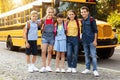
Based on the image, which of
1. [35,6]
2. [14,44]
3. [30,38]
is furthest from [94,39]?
[14,44]

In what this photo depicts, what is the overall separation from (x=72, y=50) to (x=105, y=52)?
450 centimetres

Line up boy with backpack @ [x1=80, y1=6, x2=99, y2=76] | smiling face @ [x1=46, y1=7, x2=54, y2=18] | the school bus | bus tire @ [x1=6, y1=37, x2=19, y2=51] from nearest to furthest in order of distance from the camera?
boy with backpack @ [x1=80, y1=6, x2=99, y2=76] < smiling face @ [x1=46, y1=7, x2=54, y2=18] < the school bus < bus tire @ [x1=6, y1=37, x2=19, y2=51]

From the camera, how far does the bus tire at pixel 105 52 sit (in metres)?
14.8

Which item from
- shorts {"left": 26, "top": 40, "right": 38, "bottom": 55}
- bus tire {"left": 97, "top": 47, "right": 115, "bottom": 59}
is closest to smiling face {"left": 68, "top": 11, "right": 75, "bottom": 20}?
shorts {"left": 26, "top": 40, "right": 38, "bottom": 55}

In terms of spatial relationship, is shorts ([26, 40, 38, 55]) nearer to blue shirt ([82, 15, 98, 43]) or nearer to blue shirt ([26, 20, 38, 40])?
blue shirt ([26, 20, 38, 40])

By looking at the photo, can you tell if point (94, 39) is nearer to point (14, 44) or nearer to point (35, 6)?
point (35, 6)

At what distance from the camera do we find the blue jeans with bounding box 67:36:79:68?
1052cm

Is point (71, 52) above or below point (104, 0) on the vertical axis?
below

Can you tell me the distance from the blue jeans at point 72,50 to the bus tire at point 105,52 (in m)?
4.40

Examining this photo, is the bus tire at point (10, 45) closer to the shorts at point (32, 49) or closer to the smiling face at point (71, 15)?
the shorts at point (32, 49)

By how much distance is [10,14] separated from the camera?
65.9 ft

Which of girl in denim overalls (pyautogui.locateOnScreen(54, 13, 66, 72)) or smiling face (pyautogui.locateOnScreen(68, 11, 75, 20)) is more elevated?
smiling face (pyautogui.locateOnScreen(68, 11, 75, 20))

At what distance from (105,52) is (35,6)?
323 centimetres

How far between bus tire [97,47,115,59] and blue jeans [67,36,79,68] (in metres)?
4.40
